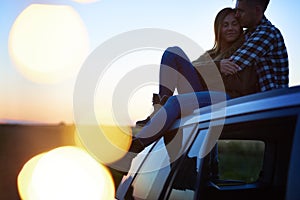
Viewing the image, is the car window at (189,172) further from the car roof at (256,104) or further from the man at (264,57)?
the man at (264,57)

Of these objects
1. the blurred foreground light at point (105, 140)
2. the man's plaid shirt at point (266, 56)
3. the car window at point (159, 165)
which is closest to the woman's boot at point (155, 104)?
the blurred foreground light at point (105, 140)

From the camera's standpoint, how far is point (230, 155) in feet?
11.8

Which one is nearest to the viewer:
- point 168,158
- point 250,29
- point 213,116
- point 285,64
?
point 213,116

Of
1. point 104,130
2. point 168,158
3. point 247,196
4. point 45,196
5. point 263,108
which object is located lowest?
point 45,196

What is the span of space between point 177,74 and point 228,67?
432mm

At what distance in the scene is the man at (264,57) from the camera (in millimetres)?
4387

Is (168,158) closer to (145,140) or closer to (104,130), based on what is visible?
(145,140)

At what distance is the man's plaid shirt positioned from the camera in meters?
4.39

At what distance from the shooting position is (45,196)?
12719 mm

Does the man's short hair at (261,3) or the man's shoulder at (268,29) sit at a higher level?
the man's short hair at (261,3)

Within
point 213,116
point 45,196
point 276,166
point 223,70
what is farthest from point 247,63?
point 45,196

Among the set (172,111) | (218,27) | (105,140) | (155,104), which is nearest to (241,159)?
(172,111)

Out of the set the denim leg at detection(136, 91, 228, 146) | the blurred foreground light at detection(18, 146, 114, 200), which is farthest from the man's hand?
the blurred foreground light at detection(18, 146, 114, 200)

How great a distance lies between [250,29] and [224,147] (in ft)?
6.08
